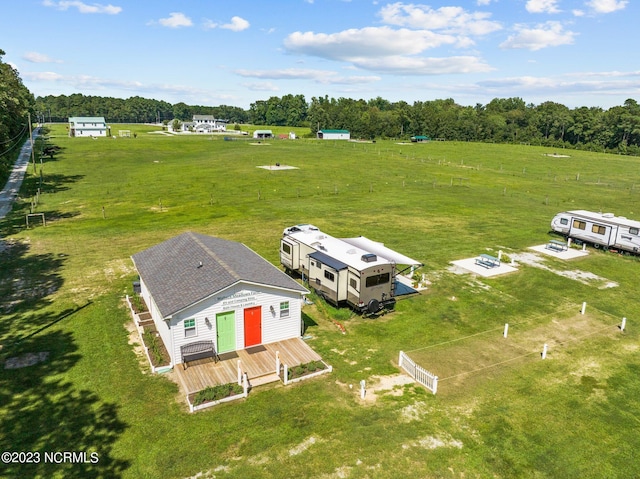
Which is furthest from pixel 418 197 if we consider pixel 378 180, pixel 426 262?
pixel 426 262

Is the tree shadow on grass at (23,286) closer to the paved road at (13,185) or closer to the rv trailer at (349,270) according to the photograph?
the rv trailer at (349,270)

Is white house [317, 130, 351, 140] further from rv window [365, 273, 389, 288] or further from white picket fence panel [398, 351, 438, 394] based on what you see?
white picket fence panel [398, 351, 438, 394]

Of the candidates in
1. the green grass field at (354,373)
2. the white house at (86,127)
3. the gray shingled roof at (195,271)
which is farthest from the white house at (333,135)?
the gray shingled roof at (195,271)

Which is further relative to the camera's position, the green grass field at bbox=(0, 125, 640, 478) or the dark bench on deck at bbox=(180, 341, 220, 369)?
the dark bench on deck at bbox=(180, 341, 220, 369)

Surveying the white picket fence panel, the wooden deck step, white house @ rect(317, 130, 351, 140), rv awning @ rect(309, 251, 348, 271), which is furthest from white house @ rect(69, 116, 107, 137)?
the white picket fence panel

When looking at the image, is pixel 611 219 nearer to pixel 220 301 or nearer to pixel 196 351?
pixel 220 301
